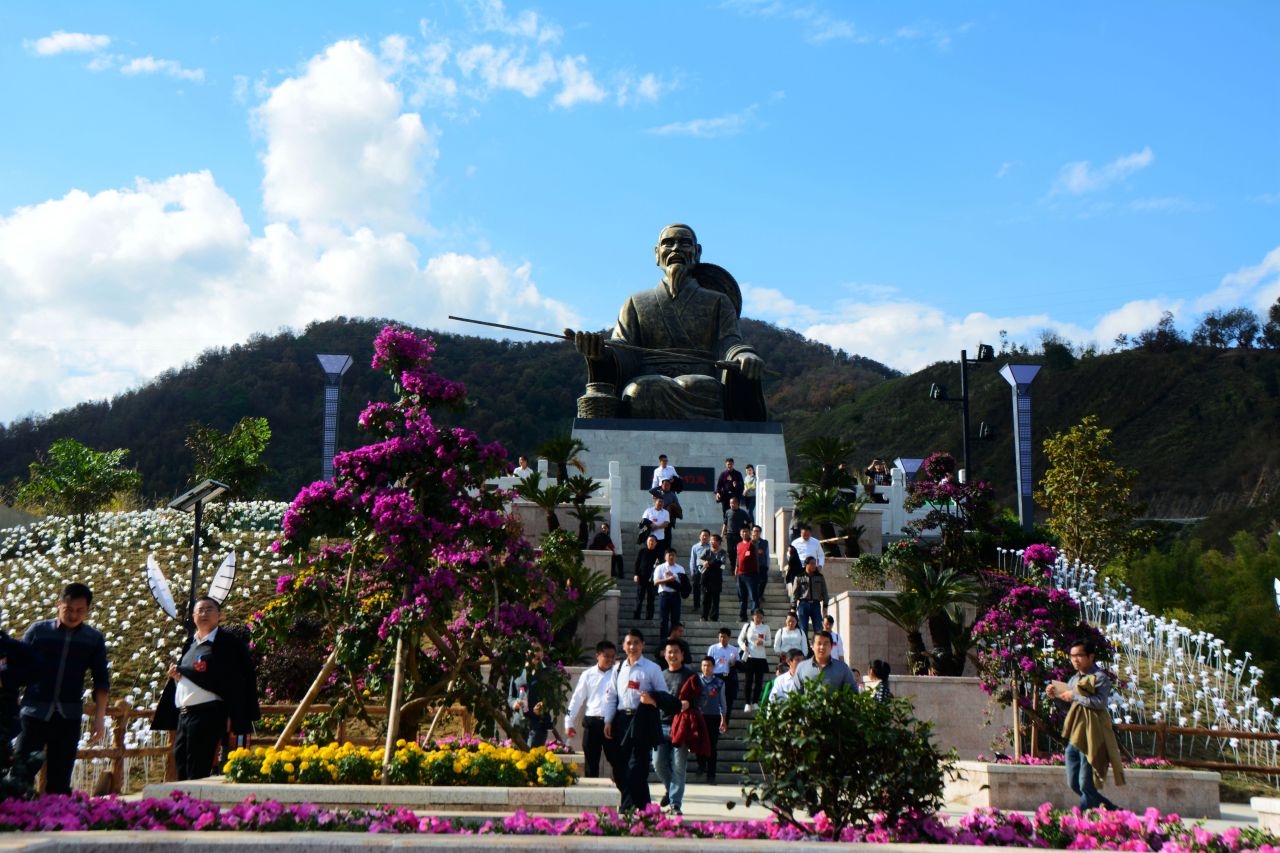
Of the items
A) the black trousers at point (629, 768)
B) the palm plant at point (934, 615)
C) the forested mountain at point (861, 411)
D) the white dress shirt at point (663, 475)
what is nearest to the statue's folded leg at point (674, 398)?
the white dress shirt at point (663, 475)

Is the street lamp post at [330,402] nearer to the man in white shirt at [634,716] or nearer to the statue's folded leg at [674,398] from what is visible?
the statue's folded leg at [674,398]

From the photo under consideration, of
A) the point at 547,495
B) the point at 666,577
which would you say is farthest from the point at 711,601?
the point at 547,495

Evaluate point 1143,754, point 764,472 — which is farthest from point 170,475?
point 1143,754

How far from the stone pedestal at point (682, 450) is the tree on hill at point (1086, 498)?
713cm

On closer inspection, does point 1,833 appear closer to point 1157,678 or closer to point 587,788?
point 587,788

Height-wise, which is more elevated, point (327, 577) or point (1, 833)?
point (327, 577)

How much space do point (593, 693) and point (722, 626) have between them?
5356mm

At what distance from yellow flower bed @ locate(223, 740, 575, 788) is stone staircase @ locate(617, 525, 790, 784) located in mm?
3923

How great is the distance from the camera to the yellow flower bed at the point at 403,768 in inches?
287

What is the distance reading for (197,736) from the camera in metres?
7.24

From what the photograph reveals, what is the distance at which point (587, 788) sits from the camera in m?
7.18

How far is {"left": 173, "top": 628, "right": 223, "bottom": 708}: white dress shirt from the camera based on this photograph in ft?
23.5

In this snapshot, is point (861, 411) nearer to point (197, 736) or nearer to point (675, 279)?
point (675, 279)

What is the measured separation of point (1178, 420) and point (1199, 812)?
50558mm
